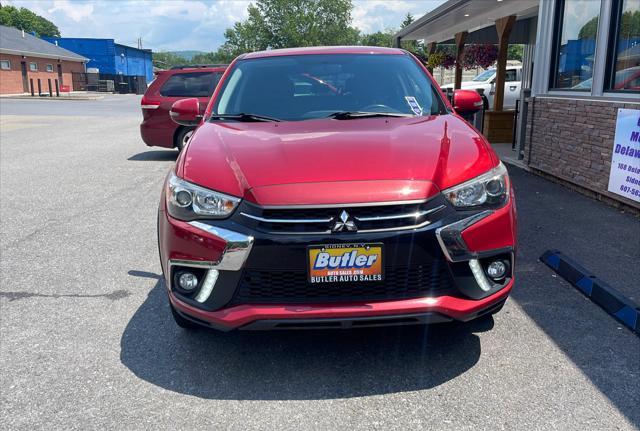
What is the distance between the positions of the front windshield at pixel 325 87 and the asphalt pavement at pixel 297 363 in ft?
4.76

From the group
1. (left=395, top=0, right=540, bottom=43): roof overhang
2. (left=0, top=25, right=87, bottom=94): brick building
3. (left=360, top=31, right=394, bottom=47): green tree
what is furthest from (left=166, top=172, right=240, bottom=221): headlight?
(left=360, top=31, right=394, bottom=47): green tree

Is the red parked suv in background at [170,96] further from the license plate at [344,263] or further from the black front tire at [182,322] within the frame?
the license plate at [344,263]

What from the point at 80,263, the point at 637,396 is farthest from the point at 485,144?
the point at 80,263

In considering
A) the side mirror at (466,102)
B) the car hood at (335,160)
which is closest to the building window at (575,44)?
the side mirror at (466,102)

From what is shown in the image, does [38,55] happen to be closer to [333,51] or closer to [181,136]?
[181,136]

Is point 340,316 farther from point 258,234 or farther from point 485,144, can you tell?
point 485,144

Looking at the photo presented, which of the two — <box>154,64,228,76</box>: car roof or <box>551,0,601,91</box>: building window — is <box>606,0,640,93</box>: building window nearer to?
<box>551,0,601,91</box>: building window

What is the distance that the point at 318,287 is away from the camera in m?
2.78

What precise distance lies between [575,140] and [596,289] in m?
4.02

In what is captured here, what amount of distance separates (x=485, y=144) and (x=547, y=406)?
1.42 m

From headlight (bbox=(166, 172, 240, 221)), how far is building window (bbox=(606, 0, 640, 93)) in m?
5.45

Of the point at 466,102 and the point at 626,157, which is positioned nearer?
the point at 466,102

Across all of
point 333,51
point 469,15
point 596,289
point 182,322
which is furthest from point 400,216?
point 469,15

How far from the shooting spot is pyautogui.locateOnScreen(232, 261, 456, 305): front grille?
278 cm
